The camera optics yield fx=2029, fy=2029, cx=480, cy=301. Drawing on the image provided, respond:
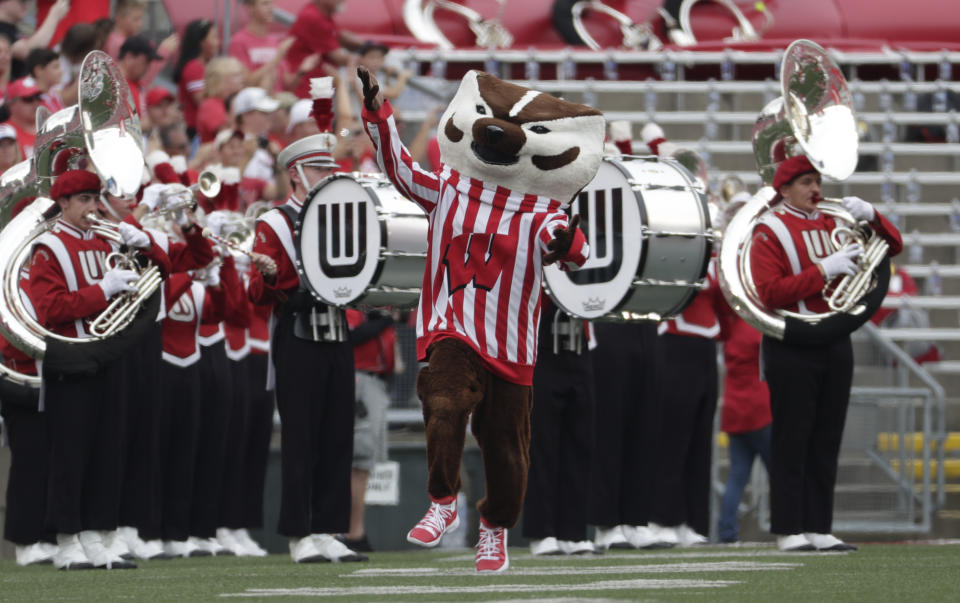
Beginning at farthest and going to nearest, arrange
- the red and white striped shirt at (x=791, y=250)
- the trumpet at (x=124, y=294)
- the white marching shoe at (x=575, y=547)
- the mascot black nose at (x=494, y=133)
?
the white marching shoe at (x=575, y=547) → the red and white striped shirt at (x=791, y=250) → the trumpet at (x=124, y=294) → the mascot black nose at (x=494, y=133)

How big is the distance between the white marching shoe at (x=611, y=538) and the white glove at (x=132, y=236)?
3053 millimetres

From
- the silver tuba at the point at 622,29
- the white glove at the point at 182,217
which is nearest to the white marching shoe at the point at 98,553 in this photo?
the white glove at the point at 182,217

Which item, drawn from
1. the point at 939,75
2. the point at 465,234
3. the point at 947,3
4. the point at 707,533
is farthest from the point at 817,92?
the point at 947,3

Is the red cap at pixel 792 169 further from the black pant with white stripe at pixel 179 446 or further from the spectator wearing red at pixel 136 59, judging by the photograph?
the spectator wearing red at pixel 136 59

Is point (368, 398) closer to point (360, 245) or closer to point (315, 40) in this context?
point (360, 245)

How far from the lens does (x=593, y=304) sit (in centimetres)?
941

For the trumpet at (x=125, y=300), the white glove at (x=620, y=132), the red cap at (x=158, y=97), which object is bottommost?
the trumpet at (x=125, y=300)

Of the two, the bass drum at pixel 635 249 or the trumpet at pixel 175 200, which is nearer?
the trumpet at pixel 175 200

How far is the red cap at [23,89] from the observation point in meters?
11.4

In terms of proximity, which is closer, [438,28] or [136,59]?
[136,59]

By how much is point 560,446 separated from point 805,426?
119 cm

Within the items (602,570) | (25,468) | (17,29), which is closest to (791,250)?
(602,570)

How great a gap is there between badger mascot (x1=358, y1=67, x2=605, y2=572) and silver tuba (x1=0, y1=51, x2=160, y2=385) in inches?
70.4

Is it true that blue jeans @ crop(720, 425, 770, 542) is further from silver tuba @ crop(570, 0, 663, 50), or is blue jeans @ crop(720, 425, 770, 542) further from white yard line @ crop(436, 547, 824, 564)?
silver tuba @ crop(570, 0, 663, 50)
